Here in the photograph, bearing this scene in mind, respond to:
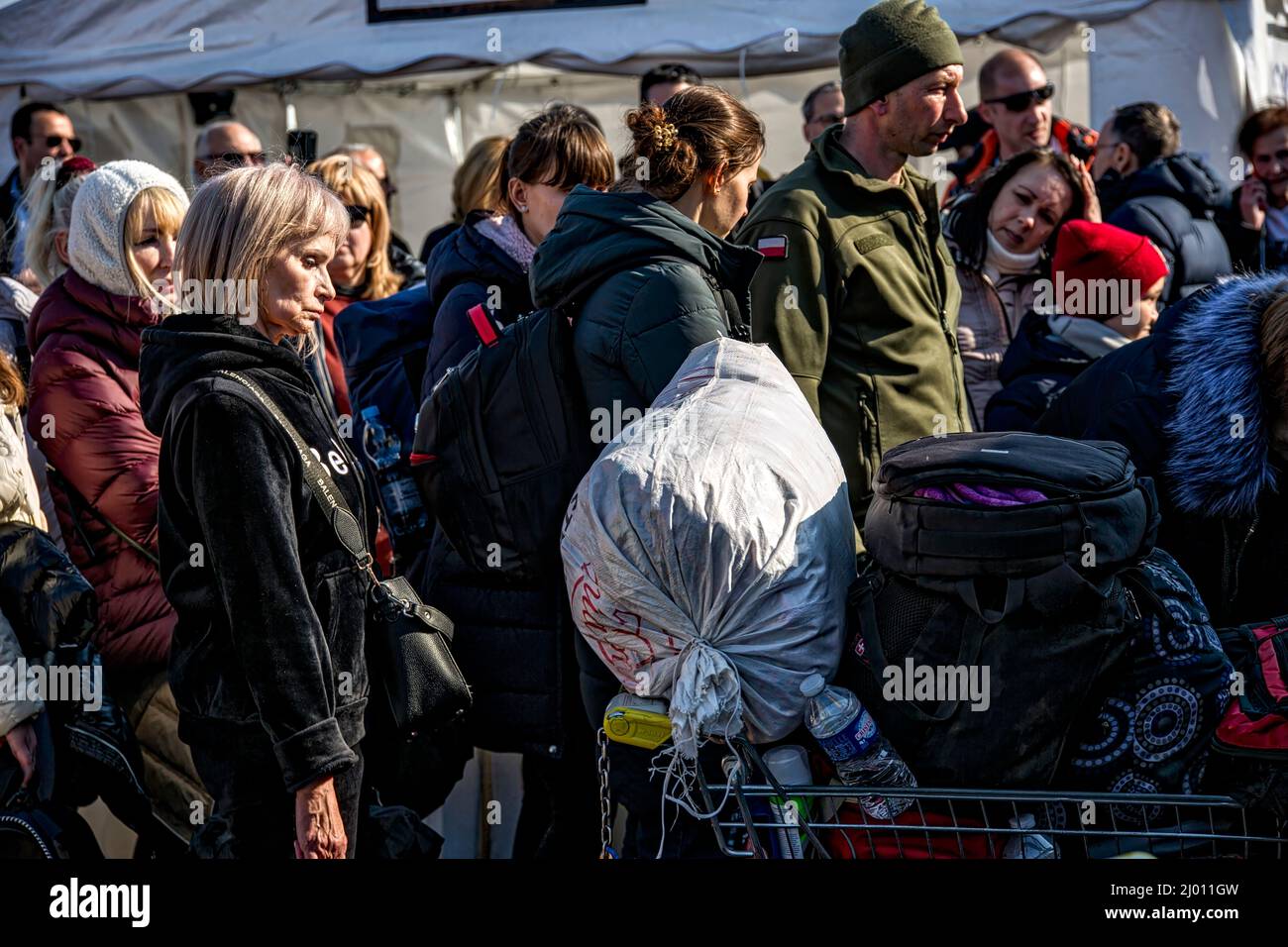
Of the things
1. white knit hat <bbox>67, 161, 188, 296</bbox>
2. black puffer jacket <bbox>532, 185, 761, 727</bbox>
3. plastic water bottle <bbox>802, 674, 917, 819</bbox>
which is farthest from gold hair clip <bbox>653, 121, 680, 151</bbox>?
white knit hat <bbox>67, 161, 188, 296</bbox>

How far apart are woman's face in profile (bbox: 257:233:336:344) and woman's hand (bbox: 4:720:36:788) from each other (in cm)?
112

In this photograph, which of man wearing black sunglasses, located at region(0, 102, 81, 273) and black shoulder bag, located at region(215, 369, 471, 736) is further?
man wearing black sunglasses, located at region(0, 102, 81, 273)

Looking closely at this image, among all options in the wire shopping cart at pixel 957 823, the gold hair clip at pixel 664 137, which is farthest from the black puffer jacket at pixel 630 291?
the wire shopping cart at pixel 957 823

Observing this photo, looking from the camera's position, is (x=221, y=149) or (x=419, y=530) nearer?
(x=419, y=530)

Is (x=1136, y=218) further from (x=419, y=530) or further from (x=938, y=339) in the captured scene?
(x=419, y=530)

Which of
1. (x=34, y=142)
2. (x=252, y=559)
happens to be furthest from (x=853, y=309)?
(x=34, y=142)

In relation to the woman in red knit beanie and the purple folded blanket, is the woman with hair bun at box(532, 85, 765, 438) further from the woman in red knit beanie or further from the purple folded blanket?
the woman in red knit beanie

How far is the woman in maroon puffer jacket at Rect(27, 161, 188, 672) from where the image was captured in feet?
11.4

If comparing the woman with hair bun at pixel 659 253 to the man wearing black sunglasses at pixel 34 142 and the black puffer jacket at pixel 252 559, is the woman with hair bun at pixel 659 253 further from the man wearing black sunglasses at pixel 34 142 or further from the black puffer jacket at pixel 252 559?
the man wearing black sunglasses at pixel 34 142

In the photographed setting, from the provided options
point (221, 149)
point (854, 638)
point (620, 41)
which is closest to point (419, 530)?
point (854, 638)

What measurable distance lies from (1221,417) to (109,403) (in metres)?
2.58
